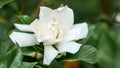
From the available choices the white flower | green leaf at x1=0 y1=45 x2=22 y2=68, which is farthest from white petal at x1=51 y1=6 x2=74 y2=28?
green leaf at x1=0 y1=45 x2=22 y2=68

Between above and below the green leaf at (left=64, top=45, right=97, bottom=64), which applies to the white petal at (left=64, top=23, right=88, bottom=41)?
above

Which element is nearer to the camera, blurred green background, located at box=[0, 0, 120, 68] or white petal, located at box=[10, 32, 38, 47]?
white petal, located at box=[10, 32, 38, 47]

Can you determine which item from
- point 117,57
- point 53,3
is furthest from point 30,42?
point 117,57

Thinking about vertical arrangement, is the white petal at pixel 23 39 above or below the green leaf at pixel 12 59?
above

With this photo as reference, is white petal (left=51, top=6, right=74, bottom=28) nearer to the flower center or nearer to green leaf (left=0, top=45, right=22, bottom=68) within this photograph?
the flower center

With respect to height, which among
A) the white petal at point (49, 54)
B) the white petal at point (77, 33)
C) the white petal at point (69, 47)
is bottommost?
the white petal at point (49, 54)

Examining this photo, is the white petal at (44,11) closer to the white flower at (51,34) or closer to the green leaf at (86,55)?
the white flower at (51,34)

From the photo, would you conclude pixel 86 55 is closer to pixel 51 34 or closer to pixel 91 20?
pixel 51 34

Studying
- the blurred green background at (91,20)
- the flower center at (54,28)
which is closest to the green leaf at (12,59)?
the blurred green background at (91,20)
